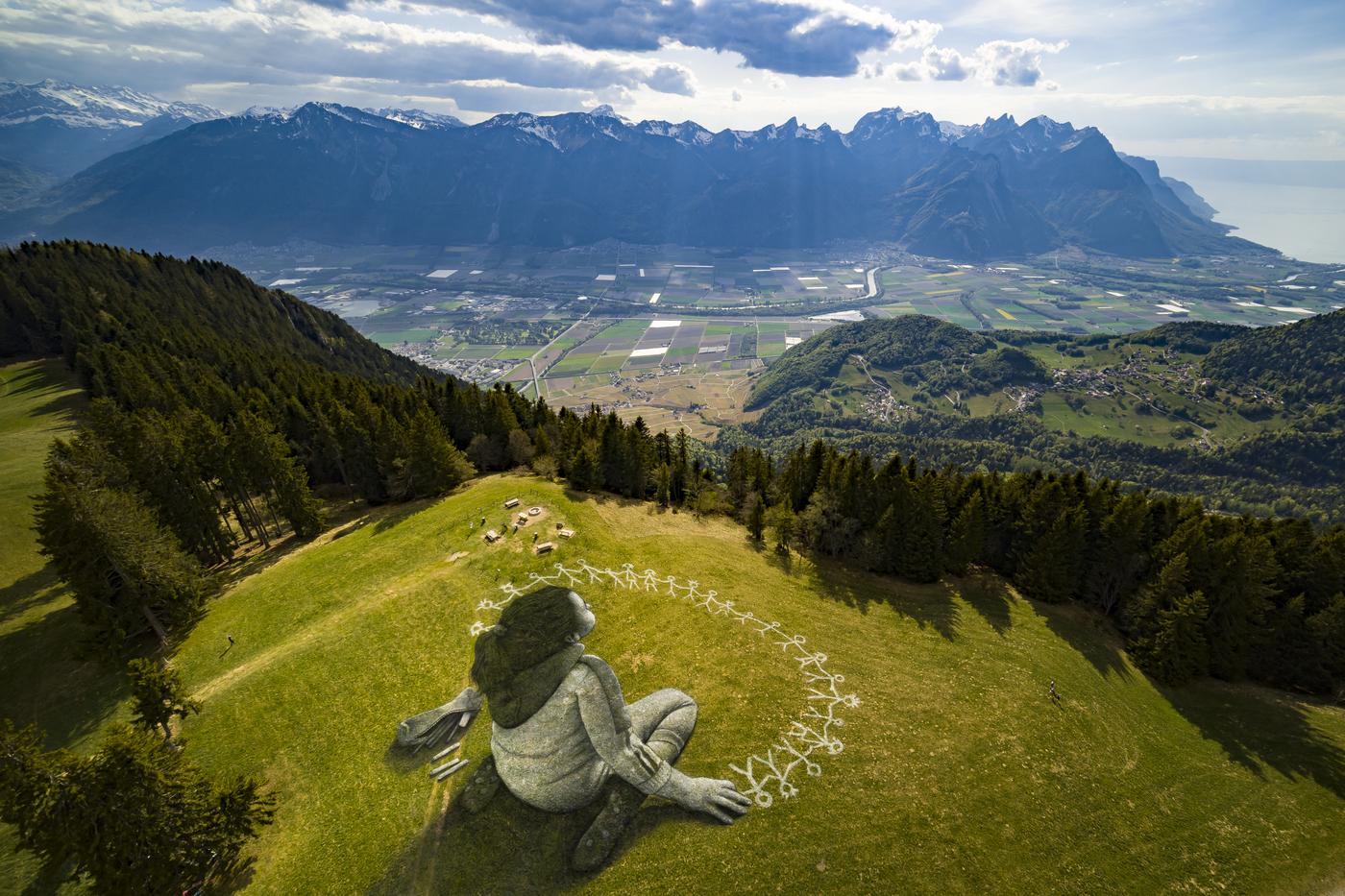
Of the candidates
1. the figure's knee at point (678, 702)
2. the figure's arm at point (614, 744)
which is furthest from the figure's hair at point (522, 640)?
the figure's knee at point (678, 702)

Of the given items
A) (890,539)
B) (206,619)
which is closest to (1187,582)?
(890,539)

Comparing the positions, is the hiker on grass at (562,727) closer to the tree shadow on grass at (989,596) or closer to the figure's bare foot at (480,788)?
the figure's bare foot at (480,788)

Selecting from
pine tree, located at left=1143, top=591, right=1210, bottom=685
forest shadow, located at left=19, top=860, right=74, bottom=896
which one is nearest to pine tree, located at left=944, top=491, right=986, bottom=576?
pine tree, located at left=1143, top=591, right=1210, bottom=685

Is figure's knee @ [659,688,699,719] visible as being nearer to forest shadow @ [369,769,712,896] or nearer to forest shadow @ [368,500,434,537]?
forest shadow @ [369,769,712,896]

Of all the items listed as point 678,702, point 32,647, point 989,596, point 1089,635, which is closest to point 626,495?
point 678,702

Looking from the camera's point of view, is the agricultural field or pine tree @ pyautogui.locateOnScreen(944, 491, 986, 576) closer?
the agricultural field

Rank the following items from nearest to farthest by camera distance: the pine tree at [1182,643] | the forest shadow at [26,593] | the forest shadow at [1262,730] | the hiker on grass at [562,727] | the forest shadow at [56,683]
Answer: the hiker on grass at [562,727]
the forest shadow at [56,683]
the forest shadow at [1262,730]
the forest shadow at [26,593]
the pine tree at [1182,643]

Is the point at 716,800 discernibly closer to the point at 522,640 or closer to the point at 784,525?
the point at 522,640
